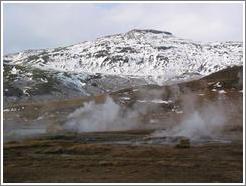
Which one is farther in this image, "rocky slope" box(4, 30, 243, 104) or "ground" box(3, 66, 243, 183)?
"rocky slope" box(4, 30, 243, 104)

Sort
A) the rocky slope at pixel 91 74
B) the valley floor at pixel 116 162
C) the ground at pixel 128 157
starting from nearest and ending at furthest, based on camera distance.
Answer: the valley floor at pixel 116 162
the ground at pixel 128 157
the rocky slope at pixel 91 74

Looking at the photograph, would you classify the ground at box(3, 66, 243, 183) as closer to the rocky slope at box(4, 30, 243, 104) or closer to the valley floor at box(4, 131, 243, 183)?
the valley floor at box(4, 131, 243, 183)

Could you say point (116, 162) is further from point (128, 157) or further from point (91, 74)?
point (91, 74)

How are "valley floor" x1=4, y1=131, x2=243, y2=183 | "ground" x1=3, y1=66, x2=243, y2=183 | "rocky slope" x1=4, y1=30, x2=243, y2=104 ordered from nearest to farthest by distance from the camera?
"valley floor" x1=4, y1=131, x2=243, y2=183 < "ground" x1=3, y1=66, x2=243, y2=183 < "rocky slope" x1=4, y1=30, x2=243, y2=104

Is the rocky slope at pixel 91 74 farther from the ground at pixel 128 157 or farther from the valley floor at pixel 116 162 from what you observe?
the valley floor at pixel 116 162

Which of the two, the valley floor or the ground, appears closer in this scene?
the valley floor

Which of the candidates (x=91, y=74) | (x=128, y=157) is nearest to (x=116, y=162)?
(x=128, y=157)

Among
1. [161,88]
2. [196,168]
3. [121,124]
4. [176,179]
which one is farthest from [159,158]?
[161,88]

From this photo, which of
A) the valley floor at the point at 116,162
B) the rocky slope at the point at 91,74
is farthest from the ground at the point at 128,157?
the rocky slope at the point at 91,74

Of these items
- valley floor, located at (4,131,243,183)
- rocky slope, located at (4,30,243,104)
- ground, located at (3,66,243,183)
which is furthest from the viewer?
rocky slope, located at (4,30,243,104)

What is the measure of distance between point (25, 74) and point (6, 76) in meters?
→ 10.6

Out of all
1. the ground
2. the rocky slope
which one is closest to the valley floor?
the ground

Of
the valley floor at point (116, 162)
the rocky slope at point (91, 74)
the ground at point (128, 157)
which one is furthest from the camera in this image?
the rocky slope at point (91, 74)

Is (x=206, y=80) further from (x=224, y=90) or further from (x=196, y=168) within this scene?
(x=196, y=168)
